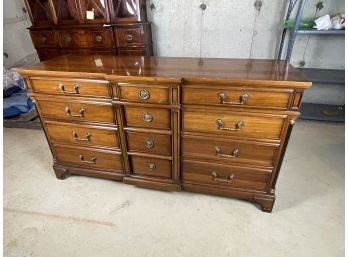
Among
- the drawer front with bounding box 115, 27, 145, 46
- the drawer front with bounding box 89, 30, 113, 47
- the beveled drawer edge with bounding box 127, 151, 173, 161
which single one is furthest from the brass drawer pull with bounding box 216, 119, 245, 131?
the drawer front with bounding box 89, 30, 113, 47

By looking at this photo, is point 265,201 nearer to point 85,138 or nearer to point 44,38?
point 85,138

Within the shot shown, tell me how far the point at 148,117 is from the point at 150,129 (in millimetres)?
81

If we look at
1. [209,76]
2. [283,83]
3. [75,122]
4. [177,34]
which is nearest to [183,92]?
[209,76]

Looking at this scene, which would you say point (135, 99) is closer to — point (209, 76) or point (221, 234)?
point (209, 76)

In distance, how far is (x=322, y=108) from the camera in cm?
249

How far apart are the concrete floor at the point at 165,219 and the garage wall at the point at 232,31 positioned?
49.3 inches

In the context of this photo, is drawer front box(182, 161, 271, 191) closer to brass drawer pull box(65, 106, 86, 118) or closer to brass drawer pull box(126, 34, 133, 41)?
brass drawer pull box(65, 106, 86, 118)

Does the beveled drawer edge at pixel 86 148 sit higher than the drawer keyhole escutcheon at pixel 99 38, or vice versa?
the drawer keyhole escutcheon at pixel 99 38

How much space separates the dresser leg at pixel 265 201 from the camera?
1355 mm

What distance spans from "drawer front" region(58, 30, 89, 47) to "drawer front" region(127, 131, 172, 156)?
1.64m

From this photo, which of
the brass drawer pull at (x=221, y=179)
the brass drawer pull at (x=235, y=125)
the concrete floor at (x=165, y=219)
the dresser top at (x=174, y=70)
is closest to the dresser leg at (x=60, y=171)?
the concrete floor at (x=165, y=219)

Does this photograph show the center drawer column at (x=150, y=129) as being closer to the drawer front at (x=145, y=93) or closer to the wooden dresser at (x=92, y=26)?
the drawer front at (x=145, y=93)

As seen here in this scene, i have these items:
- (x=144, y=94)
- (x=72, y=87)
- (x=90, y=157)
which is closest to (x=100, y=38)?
(x=72, y=87)

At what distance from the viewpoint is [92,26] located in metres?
2.36
